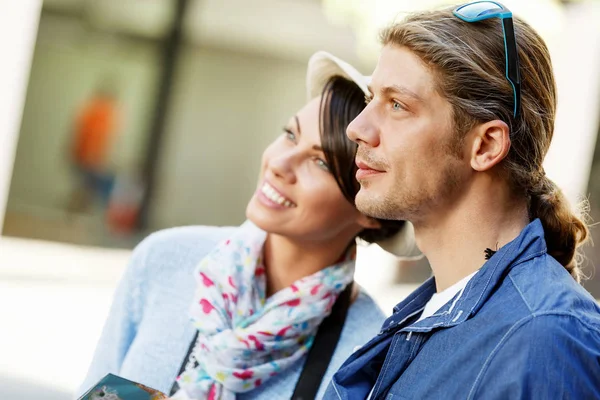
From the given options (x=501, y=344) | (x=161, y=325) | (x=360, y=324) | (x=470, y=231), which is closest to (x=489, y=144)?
(x=470, y=231)

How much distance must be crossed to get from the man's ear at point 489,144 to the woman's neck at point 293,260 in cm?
102

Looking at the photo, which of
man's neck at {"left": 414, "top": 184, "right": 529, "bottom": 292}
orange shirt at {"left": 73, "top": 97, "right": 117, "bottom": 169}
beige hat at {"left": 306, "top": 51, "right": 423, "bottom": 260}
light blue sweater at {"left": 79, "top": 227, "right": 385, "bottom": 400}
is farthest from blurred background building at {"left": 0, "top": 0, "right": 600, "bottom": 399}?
man's neck at {"left": 414, "top": 184, "right": 529, "bottom": 292}

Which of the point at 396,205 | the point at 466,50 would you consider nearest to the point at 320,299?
the point at 396,205

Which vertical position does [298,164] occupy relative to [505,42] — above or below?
below

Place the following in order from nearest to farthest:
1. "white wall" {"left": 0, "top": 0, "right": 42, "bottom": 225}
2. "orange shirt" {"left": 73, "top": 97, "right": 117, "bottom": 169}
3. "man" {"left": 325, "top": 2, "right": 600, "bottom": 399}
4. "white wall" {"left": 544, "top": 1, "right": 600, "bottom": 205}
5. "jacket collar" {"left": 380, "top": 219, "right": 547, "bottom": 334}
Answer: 1. "jacket collar" {"left": 380, "top": 219, "right": 547, "bottom": 334}
2. "man" {"left": 325, "top": 2, "right": 600, "bottom": 399}
3. "white wall" {"left": 0, "top": 0, "right": 42, "bottom": 225}
4. "orange shirt" {"left": 73, "top": 97, "right": 117, "bottom": 169}
5. "white wall" {"left": 544, "top": 1, "right": 600, "bottom": 205}

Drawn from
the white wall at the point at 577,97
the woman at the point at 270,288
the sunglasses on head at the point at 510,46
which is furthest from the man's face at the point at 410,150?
the white wall at the point at 577,97

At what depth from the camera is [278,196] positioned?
3.00 meters

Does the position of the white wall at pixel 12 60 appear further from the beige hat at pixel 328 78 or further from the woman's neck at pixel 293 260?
the woman's neck at pixel 293 260

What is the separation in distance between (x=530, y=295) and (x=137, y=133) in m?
9.55

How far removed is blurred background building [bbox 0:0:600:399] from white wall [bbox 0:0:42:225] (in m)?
0.02

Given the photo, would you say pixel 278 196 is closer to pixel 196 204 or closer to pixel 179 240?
pixel 179 240

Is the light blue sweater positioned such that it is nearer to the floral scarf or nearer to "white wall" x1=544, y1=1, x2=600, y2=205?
the floral scarf

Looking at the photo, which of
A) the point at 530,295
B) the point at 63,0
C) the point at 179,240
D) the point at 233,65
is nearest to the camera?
the point at 530,295

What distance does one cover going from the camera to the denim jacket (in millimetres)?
1728
